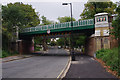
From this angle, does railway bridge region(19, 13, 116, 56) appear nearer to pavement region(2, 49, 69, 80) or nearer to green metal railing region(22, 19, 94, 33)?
green metal railing region(22, 19, 94, 33)

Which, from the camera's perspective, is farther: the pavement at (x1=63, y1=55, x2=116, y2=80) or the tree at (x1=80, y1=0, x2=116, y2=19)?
the tree at (x1=80, y1=0, x2=116, y2=19)

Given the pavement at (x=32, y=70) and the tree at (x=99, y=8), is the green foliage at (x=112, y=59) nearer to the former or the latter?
the pavement at (x=32, y=70)

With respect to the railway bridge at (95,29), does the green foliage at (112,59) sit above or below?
below

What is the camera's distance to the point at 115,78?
8648mm

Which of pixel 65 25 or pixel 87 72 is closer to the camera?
pixel 87 72

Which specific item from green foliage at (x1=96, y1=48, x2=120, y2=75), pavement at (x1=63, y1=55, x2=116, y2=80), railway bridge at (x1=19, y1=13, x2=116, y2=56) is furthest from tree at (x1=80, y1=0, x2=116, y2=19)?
pavement at (x1=63, y1=55, x2=116, y2=80)

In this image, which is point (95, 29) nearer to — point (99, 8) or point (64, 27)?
point (64, 27)

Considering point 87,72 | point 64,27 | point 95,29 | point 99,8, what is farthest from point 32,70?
point 99,8

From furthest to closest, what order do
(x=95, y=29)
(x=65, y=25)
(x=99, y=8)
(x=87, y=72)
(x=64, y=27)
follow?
(x=99, y=8), (x=64, y=27), (x=65, y=25), (x=95, y=29), (x=87, y=72)

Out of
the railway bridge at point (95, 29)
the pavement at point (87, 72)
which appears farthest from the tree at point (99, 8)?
the pavement at point (87, 72)

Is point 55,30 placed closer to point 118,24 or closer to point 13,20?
point 13,20

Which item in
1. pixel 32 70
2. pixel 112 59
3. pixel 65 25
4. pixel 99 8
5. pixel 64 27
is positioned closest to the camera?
pixel 112 59

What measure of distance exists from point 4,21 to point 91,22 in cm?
2001

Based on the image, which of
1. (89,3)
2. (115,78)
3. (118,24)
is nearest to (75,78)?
(115,78)
